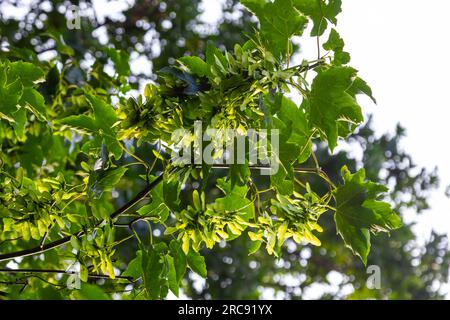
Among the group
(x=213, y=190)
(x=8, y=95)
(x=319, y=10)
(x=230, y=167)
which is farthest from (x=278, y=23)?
(x=213, y=190)

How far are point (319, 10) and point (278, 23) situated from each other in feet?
0.19

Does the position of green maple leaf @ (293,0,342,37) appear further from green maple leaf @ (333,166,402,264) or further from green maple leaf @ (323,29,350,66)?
green maple leaf @ (333,166,402,264)

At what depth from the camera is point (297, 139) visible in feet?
2.33

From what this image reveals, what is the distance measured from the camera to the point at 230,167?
0.65 m

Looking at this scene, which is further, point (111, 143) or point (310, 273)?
point (310, 273)

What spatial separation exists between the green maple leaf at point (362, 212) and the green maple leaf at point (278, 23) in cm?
17

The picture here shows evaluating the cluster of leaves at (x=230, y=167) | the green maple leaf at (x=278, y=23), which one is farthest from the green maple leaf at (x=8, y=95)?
the green maple leaf at (x=278, y=23)

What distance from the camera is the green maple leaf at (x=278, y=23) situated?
681 mm

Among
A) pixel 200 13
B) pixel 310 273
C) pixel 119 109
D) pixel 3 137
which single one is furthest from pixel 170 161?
pixel 310 273

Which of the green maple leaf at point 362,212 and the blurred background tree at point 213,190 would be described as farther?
the blurred background tree at point 213,190

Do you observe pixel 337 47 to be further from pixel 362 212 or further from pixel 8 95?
pixel 8 95

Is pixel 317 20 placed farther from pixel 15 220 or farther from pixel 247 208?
pixel 15 220

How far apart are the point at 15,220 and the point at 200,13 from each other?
1989mm

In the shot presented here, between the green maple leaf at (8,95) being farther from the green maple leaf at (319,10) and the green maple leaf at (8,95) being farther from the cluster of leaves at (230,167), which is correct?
the green maple leaf at (319,10)
